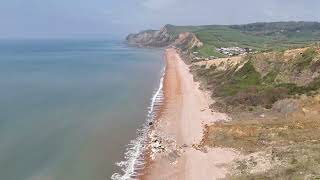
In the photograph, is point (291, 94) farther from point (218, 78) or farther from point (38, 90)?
point (38, 90)

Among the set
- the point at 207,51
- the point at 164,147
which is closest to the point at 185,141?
the point at 164,147

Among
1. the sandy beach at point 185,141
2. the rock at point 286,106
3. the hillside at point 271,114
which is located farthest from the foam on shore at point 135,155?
the rock at point 286,106

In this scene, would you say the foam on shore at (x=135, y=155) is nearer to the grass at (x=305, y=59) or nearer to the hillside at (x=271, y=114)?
the hillside at (x=271, y=114)

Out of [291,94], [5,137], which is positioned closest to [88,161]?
[5,137]

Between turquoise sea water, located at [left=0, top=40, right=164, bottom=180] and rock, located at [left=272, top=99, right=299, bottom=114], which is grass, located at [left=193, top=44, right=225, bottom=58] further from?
rock, located at [left=272, top=99, right=299, bottom=114]

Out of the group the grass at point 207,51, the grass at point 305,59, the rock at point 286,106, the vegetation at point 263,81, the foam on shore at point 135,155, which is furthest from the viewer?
the grass at point 207,51

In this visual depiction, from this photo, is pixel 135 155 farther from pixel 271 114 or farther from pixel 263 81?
pixel 263 81
